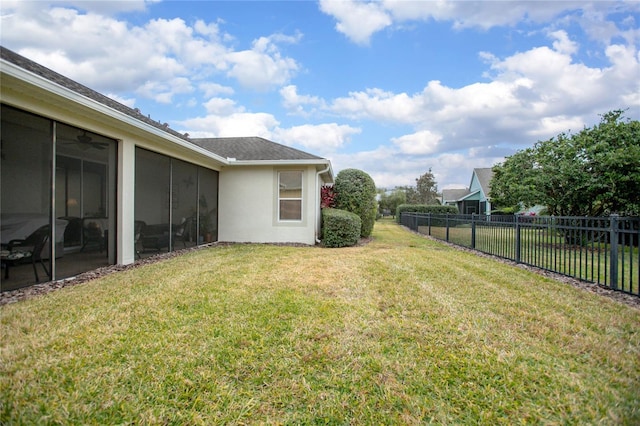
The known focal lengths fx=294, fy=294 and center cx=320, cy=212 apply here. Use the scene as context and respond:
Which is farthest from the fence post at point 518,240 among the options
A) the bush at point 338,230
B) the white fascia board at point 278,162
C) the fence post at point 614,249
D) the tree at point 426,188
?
the tree at point 426,188

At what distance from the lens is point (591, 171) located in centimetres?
952

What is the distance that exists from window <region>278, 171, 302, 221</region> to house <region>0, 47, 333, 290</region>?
0.11ft

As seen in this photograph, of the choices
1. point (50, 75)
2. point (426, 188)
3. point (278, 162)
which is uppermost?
point (426, 188)

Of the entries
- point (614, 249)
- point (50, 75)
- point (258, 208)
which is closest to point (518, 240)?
point (614, 249)

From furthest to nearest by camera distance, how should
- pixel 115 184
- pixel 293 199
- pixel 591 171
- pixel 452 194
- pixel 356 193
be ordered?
1. pixel 452 194
2. pixel 356 193
3. pixel 293 199
4. pixel 591 171
5. pixel 115 184

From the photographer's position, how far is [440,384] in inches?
86.1

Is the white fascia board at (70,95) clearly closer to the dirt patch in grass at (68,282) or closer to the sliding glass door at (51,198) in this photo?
the sliding glass door at (51,198)

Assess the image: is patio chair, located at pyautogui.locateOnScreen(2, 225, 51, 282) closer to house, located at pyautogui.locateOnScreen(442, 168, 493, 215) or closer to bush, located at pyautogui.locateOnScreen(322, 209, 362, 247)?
bush, located at pyautogui.locateOnScreen(322, 209, 362, 247)

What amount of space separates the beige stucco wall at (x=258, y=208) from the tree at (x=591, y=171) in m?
7.85

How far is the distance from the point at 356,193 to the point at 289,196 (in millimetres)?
2869

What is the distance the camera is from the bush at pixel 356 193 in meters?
11.6

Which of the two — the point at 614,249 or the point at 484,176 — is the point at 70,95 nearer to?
the point at 614,249

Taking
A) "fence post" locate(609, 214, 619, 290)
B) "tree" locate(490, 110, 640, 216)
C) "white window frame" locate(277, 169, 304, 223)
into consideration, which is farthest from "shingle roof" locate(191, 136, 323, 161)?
"tree" locate(490, 110, 640, 216)

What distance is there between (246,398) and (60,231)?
479 centimetres
